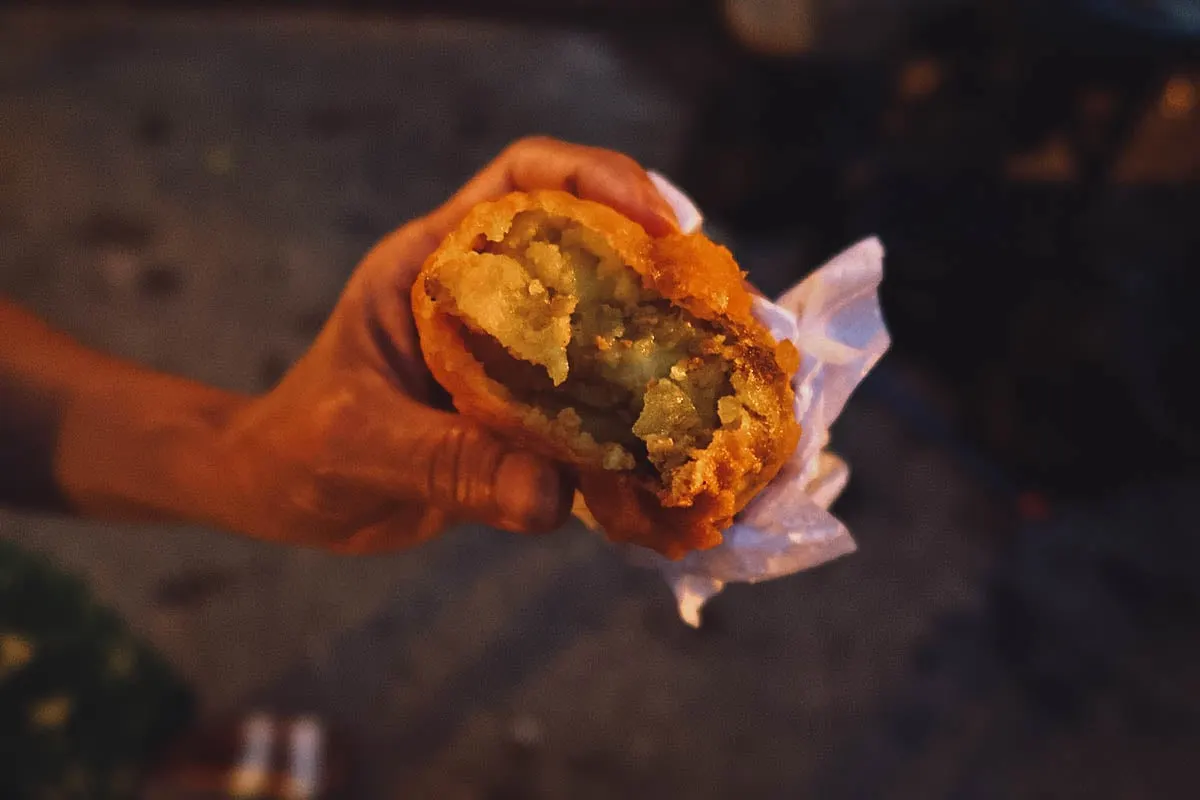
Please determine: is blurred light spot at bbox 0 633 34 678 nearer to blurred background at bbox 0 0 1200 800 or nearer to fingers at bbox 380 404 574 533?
blurred background at bbox 0 0 1200 800

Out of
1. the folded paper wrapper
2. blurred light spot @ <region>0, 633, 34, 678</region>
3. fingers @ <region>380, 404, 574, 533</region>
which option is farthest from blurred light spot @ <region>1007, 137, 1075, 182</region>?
blurred light spot @ <region>0, 633, 34, 678</region>

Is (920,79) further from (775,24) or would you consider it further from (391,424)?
(391,424)

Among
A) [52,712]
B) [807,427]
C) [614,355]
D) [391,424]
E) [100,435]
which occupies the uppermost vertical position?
[614,355]

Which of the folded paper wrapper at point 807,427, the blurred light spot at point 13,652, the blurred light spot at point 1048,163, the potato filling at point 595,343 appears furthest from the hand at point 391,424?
the blurred light spot at point 1048,163

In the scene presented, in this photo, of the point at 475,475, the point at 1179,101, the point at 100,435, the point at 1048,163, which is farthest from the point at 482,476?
the point at 1179,101

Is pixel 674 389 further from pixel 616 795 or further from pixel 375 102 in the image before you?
pixel 375 102

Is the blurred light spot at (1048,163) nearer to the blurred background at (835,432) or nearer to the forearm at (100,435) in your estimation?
the blurred background at (835,432)
